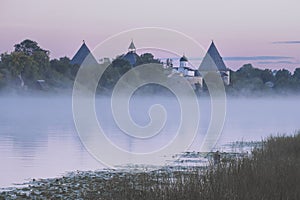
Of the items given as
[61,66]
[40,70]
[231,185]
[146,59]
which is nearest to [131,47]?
[146,59]

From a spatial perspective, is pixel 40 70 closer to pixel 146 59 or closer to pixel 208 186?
pixel 146 59

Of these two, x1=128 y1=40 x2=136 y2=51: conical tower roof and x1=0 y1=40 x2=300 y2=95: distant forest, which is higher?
x1=128 y1=40 x2=136 y2=51: conical tower roof

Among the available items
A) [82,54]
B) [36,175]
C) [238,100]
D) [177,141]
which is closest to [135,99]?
[82,54]

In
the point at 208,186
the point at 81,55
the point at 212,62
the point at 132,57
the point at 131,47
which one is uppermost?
the point at 131,47

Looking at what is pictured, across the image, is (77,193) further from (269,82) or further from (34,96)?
(269,82)

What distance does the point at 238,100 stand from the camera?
11012 cm

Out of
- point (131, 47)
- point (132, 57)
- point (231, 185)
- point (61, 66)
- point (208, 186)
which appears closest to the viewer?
point (208, 186)

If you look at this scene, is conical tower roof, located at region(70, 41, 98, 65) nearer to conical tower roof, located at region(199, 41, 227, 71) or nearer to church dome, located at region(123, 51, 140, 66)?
church dome, located at region(123, 51, 140, 66)

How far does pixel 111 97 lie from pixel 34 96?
10393mm

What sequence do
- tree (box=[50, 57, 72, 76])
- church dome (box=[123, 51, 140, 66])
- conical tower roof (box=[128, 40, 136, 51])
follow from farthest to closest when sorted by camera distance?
1. conical tower roof (box=[128, 40, 136, 51])
2. church dome (box=[123, 51, 140, 66])
3. tree (box=[50, 57, 72, 76])

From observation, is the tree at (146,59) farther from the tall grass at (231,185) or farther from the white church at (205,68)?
the tall grass at (231,185)

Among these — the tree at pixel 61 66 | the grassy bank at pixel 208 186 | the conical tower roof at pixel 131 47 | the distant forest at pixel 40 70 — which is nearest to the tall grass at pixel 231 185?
the grassy bank at pixel 208 186

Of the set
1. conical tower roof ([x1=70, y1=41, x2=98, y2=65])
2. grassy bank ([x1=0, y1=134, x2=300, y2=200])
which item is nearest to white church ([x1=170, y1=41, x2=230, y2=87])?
conical tower roof ([x1=70, y1=41, x2=98, y2=65])

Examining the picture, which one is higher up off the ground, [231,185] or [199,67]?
[199,67]
